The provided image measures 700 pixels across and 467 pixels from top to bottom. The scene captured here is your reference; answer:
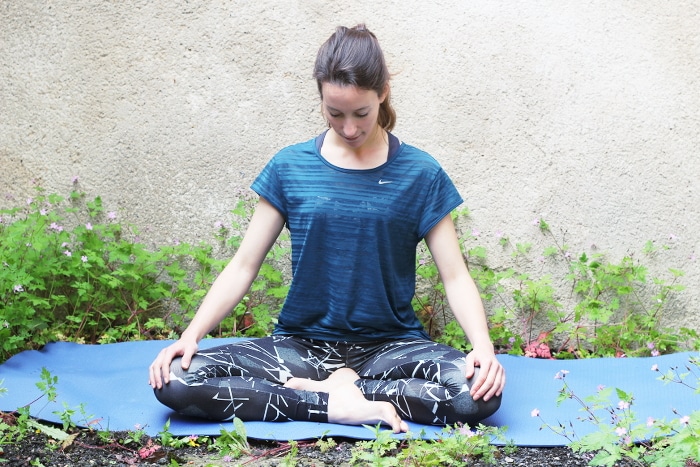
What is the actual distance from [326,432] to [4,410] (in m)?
1.16

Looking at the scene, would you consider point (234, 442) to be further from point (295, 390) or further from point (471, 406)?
point (471, 406)

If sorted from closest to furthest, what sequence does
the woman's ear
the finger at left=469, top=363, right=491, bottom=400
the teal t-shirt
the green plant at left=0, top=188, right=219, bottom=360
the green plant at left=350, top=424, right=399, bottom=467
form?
the green plant at left=350, top=424, right=399, bottom=467
the finger at left=469, top=363, right=491, bottom=400
the woman's ear
the teal t-shirt
the green plant at left=0, top=188, right=219, bottom=360

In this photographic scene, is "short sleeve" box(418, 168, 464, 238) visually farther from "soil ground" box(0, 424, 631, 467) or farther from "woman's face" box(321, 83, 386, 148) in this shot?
"soil ground" box(0, 424, 631, 467)

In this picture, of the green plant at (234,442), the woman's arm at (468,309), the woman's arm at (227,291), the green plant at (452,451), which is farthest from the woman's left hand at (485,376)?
the woman's arm at (227,291)

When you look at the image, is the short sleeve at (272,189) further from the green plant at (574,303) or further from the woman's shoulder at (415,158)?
the green plant at (574,303)

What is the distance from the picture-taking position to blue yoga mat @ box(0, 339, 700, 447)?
266cm

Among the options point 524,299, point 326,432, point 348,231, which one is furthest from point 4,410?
point 524,299

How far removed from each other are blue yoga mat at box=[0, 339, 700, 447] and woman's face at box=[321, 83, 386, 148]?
3.25 feet

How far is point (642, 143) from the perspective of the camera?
151 inches

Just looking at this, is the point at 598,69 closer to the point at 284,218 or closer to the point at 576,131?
the point at 576,131

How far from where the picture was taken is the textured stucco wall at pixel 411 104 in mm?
3834

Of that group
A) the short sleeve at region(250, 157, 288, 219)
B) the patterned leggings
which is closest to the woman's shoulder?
the short sleeve at region(250, 157, 288, 219)

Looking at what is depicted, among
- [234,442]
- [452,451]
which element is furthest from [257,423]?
[452,451]

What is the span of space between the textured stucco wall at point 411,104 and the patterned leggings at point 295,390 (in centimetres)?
129
